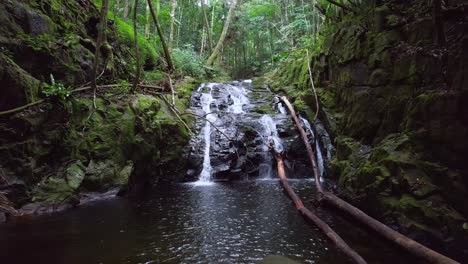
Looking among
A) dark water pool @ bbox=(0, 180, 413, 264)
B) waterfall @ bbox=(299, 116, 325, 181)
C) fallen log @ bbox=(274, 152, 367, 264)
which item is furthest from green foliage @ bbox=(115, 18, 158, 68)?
fallen log @ bbox=(274, 152, 367, 264)

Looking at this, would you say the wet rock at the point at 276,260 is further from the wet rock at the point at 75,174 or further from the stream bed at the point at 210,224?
the wet rock at the point at 75,174

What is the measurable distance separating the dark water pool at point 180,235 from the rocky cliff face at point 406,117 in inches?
38.9

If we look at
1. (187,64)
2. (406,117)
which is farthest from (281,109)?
(406,117)

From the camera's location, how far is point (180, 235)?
5.73m

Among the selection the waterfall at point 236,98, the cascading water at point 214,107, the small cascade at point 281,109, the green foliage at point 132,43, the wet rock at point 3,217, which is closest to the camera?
the wet rock at point 3,217

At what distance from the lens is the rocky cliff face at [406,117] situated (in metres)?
5.40

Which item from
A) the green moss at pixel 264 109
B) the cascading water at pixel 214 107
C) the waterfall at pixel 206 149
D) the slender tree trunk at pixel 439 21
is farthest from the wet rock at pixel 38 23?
the slender tree trunk at pixel 439 21

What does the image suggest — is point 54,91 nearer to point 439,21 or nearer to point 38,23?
point 38,23

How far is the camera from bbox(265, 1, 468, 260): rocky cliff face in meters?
5.40

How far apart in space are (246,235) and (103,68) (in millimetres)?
7374

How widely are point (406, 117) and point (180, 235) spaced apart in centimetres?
522

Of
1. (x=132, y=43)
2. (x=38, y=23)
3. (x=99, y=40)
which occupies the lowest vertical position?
(x=99, y=40)

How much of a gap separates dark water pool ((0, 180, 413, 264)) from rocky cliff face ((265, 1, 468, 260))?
99cm

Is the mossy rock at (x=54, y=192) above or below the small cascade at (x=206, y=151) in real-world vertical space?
below
